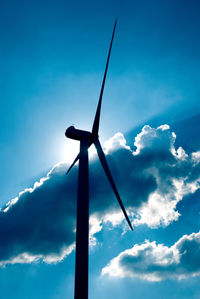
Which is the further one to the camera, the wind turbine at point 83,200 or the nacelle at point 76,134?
the nacelle at point 76,134

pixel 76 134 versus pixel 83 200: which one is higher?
pixel 76 134

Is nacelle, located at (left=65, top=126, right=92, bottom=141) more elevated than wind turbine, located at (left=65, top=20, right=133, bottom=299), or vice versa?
nacelle, located at (left=65, top=126, right=92, bottom=141)

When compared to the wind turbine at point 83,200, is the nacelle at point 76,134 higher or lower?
higher

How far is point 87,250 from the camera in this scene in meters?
23.4

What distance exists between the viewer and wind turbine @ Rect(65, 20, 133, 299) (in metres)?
21.9

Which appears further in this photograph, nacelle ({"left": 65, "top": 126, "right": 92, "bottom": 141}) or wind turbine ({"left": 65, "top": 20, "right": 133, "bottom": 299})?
nacelle ({"left": 65, "top": 126, "right": 92, "bottom": 141})

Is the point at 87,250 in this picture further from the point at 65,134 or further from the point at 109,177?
the point at 65,134

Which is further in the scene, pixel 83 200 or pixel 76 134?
pixel 76 134

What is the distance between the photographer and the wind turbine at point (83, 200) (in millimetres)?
21891

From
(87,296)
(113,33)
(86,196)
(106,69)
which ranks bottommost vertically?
(87,296)

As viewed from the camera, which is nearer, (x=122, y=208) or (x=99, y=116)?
(x=122, y=208)

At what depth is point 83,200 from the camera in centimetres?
2620

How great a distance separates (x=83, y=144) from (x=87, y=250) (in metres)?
15.0

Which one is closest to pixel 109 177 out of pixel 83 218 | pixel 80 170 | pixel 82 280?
pixel 80 170
